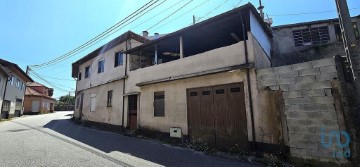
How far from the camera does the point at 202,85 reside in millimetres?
8719

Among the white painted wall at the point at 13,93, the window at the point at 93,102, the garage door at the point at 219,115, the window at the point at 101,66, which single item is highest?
the window at the point at 101,66

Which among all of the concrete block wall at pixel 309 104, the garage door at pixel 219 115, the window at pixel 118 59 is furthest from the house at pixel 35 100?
the concrete block wall at pixel 309 104

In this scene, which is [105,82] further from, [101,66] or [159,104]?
[159,104]

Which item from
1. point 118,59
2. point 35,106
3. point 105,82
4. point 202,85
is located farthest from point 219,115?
point 35,106

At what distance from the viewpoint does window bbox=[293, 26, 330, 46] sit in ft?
46.4

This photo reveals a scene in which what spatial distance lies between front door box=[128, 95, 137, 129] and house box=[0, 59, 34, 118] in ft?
55.9

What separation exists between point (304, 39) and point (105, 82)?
15052mm

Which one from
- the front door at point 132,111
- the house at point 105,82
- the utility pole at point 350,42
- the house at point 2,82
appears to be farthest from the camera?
the house at point 2,82

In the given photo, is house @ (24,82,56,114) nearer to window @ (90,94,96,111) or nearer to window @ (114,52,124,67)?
window @ (90,94,96,111)

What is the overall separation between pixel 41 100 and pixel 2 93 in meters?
16.2

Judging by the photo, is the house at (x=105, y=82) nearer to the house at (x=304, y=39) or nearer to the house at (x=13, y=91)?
the house at (x=13, y=91)

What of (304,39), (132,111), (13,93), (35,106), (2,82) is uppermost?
(304,39)

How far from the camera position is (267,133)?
654cm

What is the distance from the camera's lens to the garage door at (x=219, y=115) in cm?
733
